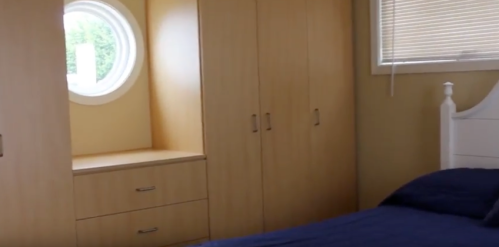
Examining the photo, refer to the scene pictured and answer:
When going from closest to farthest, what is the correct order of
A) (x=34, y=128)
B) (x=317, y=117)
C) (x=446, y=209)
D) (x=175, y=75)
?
(x=34, y=128) → (x=446, y=209) → (x=175, y=75) → (x=317, y=117)

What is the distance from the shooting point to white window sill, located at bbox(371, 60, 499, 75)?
11.0ft

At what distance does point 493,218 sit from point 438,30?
1.29 meters

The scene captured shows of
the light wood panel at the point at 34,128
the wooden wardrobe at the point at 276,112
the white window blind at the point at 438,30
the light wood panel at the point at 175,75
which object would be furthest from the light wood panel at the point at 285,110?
the light wood panel at the point at 34,128

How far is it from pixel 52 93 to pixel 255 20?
1.25 meters

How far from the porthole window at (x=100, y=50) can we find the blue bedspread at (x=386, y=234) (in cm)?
145

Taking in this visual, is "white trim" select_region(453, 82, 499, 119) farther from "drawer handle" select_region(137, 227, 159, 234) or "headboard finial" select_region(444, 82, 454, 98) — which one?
"drawer handle" select_region(137, 227, 159, 234)

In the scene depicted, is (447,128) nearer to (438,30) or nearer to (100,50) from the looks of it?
(438,30)

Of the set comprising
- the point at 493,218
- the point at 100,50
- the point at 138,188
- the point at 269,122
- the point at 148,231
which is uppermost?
the point at 100,50

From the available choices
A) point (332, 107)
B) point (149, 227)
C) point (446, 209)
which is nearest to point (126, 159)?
point (149, 227)

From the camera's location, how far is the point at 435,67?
357 cm

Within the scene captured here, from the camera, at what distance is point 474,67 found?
3.40 m

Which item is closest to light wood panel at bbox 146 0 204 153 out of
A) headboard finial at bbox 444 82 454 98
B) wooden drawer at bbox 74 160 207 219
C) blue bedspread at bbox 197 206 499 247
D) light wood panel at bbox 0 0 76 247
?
wooden drawer at bbox 74 160 207 219

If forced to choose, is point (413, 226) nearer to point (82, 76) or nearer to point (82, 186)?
point (82, 186)

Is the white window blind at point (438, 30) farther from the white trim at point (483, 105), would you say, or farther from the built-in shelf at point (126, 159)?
the built-in shelf at point (126, 159)
